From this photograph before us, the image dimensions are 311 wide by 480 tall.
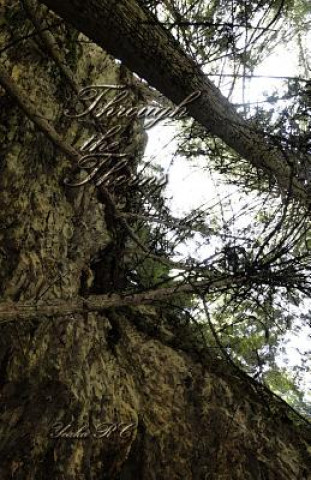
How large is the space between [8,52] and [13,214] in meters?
1.89

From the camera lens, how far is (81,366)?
11.1 feet

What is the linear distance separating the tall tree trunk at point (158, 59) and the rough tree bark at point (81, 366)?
3.07 feet

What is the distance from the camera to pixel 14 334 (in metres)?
2.92

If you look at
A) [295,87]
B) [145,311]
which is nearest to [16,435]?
[145,311]

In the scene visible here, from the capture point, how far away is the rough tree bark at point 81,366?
2797mm

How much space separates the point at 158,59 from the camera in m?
3.09

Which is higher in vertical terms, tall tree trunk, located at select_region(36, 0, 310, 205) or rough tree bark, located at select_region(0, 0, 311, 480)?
tall tree trunk, located at select_region(36, 0, 310, 205)

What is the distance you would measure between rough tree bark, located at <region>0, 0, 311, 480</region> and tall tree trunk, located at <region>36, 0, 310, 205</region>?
935 millimetres

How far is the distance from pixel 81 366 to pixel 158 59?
292 centimetres

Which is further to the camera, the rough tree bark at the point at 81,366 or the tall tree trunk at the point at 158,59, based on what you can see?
the rough tree bark at the point at 81,366

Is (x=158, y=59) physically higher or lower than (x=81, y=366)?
higher

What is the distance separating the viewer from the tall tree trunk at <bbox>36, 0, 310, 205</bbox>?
2547 mm

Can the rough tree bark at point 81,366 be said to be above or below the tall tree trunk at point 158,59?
below

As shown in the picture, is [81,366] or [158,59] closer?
[158,59]
